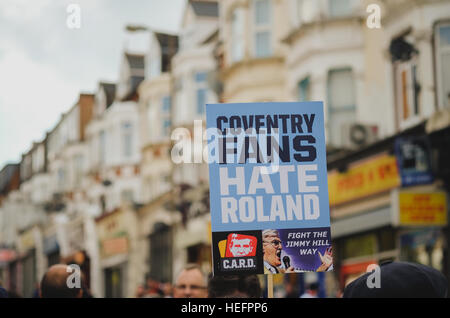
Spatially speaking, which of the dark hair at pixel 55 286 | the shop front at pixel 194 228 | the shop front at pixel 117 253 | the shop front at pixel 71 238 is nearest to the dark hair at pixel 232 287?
the dark hair at pixel 55 286

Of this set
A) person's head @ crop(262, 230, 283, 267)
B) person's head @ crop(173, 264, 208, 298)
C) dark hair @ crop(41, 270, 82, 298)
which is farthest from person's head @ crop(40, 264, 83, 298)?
person's head @ crop(173, 264, 208, 298)

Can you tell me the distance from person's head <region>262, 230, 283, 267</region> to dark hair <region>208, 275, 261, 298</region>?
0.82 meters

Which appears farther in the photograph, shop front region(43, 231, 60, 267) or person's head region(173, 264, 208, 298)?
shop front region(43, 231, 60, 267)

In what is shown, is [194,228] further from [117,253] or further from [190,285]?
[190,285]

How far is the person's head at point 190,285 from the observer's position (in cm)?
639

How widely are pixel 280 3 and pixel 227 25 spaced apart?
228 centimetres

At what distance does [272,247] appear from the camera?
4.52m

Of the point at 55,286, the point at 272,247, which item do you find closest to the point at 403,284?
the point at 272,247

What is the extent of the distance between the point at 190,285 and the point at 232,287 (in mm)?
1160

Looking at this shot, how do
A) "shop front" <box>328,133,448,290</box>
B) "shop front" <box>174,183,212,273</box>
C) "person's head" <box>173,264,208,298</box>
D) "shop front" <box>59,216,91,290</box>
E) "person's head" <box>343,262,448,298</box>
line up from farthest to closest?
"shop front" <box>59,216,91,290</box> → "shop front" <box>174,183,212,273</box> → "shop front" <box>328,133,448,290</box> → "person's head" <box>173,264,208,298</box> → "person's head" <box>343,262,448,298</box>

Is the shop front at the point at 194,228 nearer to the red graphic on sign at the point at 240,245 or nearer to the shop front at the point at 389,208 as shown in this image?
the shop front at the point at 389,208

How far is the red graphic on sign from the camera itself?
175 inches

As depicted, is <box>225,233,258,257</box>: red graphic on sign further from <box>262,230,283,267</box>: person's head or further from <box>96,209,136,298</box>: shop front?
<box>96,209,136,298</box>: shop front

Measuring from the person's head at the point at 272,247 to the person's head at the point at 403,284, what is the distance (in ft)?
4.69
